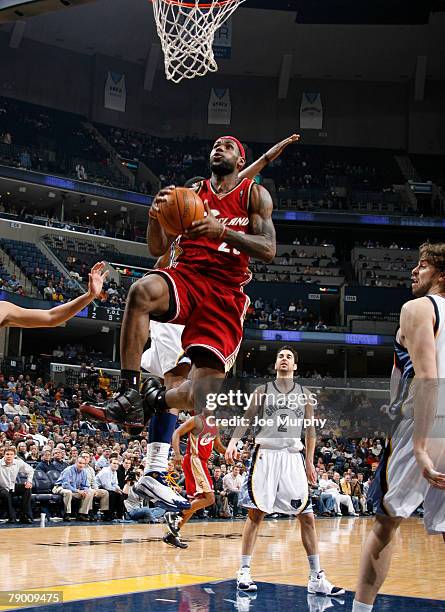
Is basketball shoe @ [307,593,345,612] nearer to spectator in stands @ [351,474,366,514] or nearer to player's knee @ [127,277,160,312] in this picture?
player's knee @ [127,277,160,312]

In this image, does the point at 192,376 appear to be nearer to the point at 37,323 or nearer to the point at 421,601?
the point at 37,323

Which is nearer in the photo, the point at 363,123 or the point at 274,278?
the point at 274,278

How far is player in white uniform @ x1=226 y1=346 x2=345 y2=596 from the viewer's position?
22.4 feet

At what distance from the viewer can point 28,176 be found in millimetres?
31609

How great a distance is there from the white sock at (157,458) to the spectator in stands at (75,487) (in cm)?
945

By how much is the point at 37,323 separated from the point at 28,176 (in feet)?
91.3

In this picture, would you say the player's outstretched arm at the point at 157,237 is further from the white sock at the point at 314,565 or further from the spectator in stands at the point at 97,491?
the spectator in stands at the point at 97,491

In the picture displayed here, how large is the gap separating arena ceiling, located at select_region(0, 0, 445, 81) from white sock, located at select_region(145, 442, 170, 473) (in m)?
32.6

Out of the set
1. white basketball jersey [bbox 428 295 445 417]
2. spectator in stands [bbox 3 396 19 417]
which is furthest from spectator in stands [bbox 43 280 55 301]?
white basketball jersey [bbox 428 295 445 417]

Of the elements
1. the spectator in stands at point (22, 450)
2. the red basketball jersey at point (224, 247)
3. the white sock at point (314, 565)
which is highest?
the red basketball jersey at point (224, 247)

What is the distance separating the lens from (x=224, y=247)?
4.67 meters

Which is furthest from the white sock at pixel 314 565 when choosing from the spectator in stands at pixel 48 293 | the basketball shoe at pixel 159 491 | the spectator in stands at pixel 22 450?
the spectator in stands at pixel 48 293

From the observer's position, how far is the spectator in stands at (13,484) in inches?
496

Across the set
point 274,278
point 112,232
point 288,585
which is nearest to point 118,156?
point 112,232
